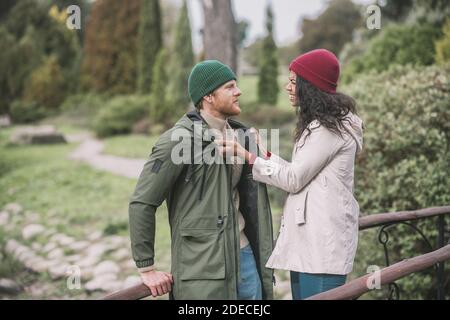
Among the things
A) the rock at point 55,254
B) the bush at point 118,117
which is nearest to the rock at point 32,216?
the rock at point 55,254

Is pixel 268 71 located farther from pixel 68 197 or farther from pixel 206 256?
pixel 206 256

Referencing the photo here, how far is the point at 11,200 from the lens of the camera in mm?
9422

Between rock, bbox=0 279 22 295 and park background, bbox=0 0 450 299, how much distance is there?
11 mm

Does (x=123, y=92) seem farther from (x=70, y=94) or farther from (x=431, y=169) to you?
(x=431, y=169)

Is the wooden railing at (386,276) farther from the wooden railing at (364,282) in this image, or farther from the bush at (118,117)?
the bush at (118,117)

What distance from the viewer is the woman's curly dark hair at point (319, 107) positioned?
2.34 metres

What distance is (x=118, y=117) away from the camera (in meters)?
16.6

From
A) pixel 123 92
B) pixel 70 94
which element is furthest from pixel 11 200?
→ pixel 70 94

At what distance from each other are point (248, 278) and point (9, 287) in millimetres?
3876

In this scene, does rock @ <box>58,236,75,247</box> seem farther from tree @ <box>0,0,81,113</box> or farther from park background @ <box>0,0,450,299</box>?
tree @ <box>0,0,81,113</box>

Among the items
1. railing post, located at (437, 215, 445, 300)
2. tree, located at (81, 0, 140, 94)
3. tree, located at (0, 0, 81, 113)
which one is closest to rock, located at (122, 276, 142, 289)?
railing post, located at (437, 215, 445, 300)

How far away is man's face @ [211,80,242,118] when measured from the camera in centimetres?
238

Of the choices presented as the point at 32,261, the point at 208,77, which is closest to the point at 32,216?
the point at 32,261

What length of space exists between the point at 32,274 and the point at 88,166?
5.53m
